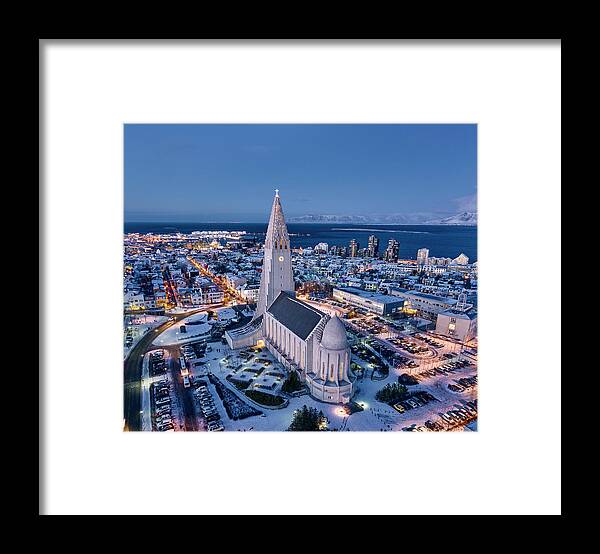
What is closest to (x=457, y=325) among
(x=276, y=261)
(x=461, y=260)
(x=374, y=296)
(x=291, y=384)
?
(x=374, y=296)

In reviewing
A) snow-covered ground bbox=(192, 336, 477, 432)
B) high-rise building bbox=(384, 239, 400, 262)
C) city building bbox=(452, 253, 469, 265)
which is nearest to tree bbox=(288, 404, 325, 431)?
snow-covered ground bbox=(192, 336, 477, 432)

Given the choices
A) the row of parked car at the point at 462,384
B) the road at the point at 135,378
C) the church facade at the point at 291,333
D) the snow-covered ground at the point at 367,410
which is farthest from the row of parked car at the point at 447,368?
the road at the point at 135,378

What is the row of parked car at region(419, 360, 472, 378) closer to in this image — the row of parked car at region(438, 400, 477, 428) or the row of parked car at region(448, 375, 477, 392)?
the row of parked car at region(448, 375, 477, 392)

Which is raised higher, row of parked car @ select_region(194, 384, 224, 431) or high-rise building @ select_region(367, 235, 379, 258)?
high-rise building @ select_region(367, 235, 379, 258)
